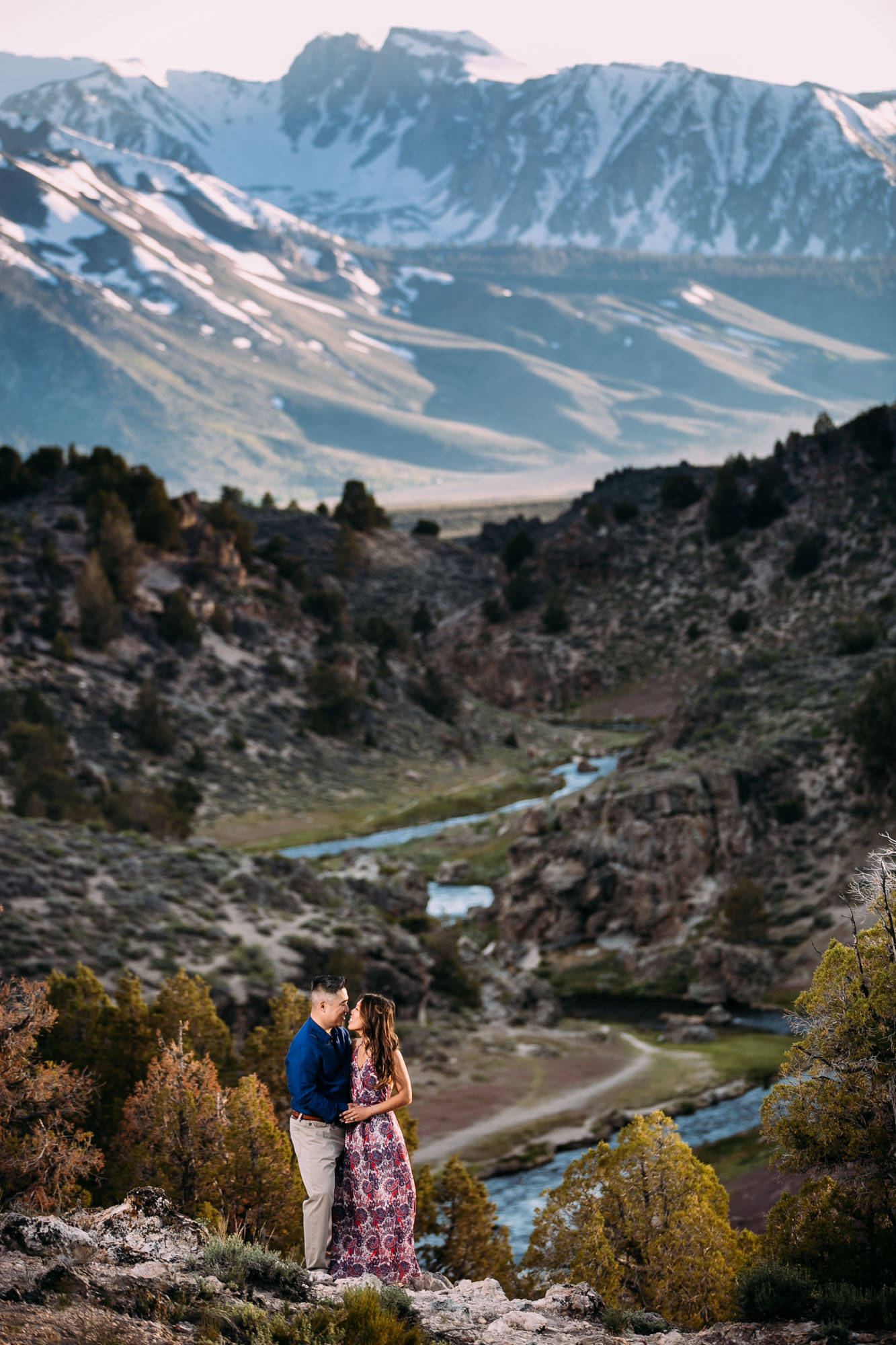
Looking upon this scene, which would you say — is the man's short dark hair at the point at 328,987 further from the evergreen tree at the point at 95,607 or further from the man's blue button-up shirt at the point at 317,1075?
the evergreen tree at the point at 95,607

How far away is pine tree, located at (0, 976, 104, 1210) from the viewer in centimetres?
1481

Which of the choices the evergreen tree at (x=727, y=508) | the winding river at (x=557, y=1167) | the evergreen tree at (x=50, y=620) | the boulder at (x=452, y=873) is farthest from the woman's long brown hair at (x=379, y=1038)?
the evergreen tree at (x=727, y=508)

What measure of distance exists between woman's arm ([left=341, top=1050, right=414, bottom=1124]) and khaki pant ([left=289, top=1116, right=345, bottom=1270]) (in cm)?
24

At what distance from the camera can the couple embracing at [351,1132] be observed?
11367 mm

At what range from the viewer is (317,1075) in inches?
452

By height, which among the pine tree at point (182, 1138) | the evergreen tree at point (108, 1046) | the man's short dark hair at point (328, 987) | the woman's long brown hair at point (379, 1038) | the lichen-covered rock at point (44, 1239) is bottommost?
the evergreen tree at point (108, 1046)

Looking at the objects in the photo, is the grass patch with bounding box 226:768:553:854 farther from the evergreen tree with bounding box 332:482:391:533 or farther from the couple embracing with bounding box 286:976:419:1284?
the couple embracing with bounding box 286:976:419:1284

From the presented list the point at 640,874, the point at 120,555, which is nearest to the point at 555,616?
the point at 120,555

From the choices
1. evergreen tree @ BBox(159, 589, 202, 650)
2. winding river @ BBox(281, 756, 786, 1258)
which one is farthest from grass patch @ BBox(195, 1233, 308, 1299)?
evergreen tree @ BBox(159, 589, 202, 650)

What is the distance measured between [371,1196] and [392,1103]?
0.96 metres

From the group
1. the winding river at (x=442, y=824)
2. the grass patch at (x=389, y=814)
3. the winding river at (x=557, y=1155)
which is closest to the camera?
the winding river at (x=557, y=1155)

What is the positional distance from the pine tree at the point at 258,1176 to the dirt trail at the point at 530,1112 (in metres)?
15.0

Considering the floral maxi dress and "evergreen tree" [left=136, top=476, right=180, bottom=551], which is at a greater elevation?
"evergreen tree" [left=136, top=476, right=180, bottom=551]

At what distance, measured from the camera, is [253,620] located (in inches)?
3718
